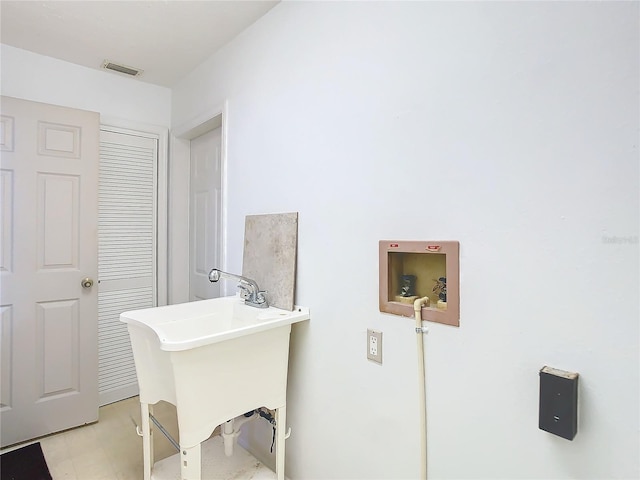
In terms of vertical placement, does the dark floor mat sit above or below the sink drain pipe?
below

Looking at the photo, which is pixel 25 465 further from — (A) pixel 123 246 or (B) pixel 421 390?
(B) pixel 421 390

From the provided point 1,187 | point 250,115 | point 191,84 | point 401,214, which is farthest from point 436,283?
point 1,187

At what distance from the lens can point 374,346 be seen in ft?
4.45

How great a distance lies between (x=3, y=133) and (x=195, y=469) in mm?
2136

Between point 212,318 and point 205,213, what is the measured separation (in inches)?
44.8

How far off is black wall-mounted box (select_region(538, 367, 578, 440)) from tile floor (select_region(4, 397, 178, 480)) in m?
1.95

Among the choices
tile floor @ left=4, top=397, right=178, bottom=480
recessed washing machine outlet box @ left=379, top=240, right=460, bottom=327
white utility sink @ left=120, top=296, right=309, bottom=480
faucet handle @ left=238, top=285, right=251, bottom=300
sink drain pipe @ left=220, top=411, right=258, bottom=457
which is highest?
recessed washing machine outlet box @ left=379, top=240, right=460, bottom=327

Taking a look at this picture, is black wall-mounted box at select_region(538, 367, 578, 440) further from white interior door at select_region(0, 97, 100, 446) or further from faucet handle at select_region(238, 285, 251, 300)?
white interior door at select_region(0, 97, 100, 446)

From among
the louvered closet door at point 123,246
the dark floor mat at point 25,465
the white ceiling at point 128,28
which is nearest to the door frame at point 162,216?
the louvered closet door at point 123,246

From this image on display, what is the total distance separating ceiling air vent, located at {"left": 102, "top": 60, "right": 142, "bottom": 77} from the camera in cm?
241

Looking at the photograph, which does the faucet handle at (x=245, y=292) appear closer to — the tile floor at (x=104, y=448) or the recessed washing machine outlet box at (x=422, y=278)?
the recessed washing machine outlet box at (x=422, y=278)

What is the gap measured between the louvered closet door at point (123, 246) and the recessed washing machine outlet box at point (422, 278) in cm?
214

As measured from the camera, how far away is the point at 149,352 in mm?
1407

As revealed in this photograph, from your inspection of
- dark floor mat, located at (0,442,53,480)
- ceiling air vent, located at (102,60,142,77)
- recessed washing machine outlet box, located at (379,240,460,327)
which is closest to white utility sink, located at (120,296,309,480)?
recessed washing machine outlet box, located at (379,240,460,327)
